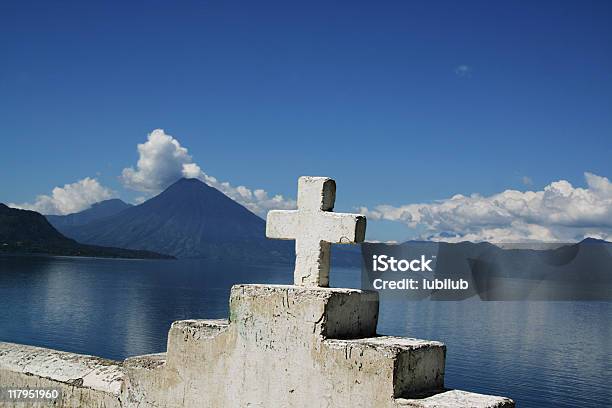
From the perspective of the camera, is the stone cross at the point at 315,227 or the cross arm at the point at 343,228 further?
the stone cross at the point at 315,227

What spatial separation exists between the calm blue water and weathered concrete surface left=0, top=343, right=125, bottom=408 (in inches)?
1404

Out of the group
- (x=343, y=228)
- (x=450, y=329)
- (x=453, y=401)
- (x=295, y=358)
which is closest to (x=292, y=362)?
(x=295, y=358)

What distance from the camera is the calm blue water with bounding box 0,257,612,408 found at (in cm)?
4491

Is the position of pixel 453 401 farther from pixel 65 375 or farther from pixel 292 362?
pixel 65 375

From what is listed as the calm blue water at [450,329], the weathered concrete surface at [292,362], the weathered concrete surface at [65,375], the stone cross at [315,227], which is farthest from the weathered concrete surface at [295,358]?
the calm blue water at [450,329]

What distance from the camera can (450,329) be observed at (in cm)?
6856

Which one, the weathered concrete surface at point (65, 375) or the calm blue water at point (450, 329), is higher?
the weathered concrete surface at point (65, 375)

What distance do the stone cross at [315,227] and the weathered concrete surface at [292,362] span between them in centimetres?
26

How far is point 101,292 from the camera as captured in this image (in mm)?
99125

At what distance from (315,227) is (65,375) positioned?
310cm

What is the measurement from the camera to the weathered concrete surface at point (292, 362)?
4898 mm

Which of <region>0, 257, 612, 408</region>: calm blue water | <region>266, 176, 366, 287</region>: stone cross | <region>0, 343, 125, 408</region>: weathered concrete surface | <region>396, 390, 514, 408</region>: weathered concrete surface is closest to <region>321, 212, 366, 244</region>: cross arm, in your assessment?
<region>266, 176, 366, 287</region>: stone cross

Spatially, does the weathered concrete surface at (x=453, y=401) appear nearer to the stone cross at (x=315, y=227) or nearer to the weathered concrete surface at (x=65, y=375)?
the stone cross at (x=315, y=227)

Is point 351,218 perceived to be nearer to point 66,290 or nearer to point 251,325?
point 251,325
